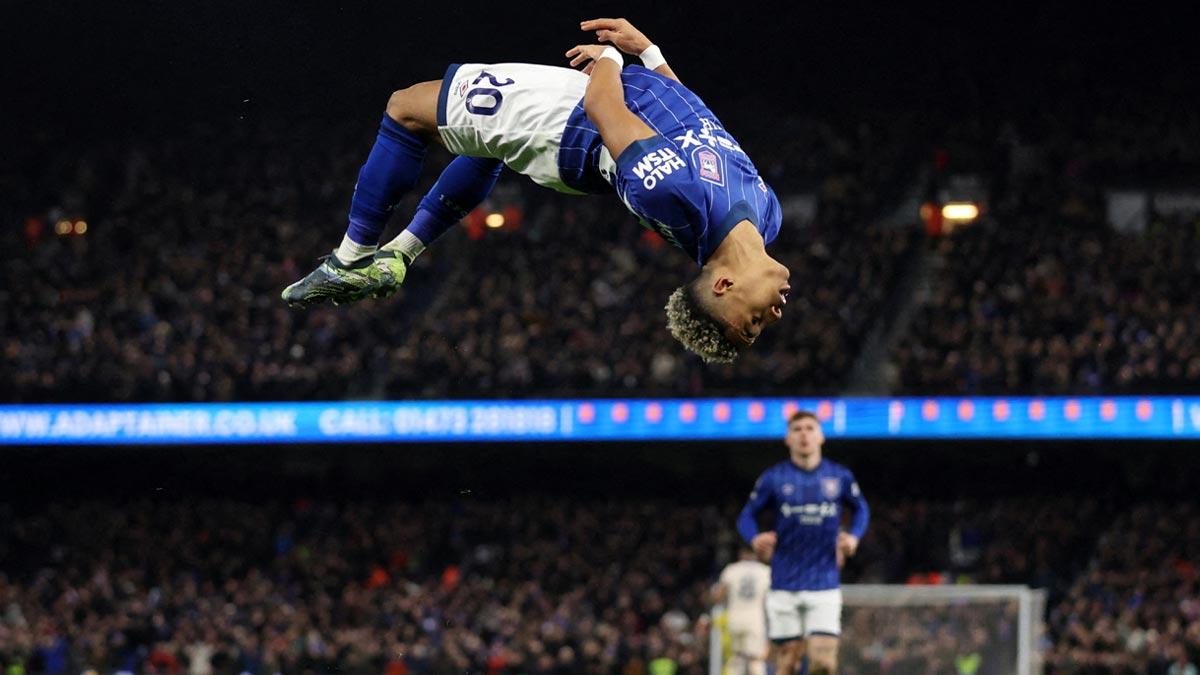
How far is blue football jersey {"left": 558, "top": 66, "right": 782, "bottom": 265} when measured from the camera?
5.27 meters

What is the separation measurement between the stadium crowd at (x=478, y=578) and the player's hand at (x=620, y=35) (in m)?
11.0

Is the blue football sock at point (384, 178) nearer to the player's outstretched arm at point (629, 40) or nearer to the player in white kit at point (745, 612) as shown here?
the player's outstretched arm at point (629, 40)

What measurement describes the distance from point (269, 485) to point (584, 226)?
6.06 meters

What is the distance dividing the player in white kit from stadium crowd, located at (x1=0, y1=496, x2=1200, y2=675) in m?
4.52

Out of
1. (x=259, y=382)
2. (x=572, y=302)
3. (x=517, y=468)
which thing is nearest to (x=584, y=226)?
(x=572, y=302)

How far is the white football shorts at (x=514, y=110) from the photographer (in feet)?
19.1

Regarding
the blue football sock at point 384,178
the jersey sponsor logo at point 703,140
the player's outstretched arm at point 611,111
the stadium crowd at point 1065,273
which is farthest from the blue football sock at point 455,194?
the stadium crowd at point 1065,273

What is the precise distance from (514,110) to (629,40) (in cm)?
63

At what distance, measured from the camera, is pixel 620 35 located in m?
6.17

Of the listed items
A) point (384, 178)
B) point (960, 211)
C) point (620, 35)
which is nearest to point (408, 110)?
point (384, 178)

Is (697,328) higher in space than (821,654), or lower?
higher

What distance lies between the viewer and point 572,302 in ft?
73.7

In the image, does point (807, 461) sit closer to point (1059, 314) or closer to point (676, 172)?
point (676, 172)

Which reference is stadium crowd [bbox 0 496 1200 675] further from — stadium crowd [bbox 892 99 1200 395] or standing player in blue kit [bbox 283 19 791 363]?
standing player in blue kit [bbox 283 19 791 363]
